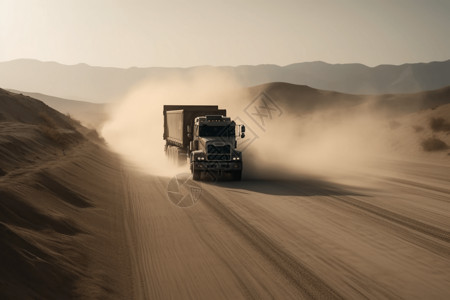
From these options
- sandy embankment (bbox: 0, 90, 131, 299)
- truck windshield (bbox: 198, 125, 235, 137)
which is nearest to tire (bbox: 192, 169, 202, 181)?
truck windshield (bbox: 198, 125, 235, 137)

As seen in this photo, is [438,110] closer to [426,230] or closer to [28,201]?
[426,230]

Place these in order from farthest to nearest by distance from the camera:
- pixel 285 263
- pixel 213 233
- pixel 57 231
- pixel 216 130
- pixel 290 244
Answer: pixel 216 130 < pixel 213 233 < pixel 290 244 < pixel 57 231 < pixel 285 263

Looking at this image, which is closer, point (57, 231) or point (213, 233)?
point (57, 231)

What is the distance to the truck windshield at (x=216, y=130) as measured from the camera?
22.5 m

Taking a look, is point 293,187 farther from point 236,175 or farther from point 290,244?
point 290,244

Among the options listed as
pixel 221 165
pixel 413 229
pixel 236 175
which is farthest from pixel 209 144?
pixel 413 229

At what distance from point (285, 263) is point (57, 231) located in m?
5.04

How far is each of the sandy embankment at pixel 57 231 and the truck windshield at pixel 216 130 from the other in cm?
527

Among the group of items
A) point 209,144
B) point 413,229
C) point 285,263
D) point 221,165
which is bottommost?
point 285,263

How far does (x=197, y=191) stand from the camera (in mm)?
18125

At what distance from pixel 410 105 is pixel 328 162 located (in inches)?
3561

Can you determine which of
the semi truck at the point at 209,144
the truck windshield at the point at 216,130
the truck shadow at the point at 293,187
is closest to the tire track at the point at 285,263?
the truck shadow at the point at 293,187

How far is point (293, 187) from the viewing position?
19.7 meters

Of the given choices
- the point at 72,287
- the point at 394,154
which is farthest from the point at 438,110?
the point at 72,287
